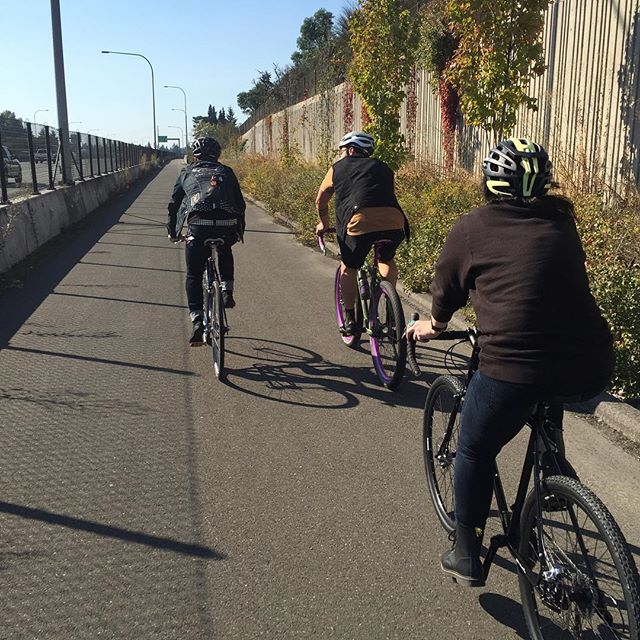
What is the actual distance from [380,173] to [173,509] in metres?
3.24

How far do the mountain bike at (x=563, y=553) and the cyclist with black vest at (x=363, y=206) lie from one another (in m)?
2.92

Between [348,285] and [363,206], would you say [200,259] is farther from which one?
[363,206]

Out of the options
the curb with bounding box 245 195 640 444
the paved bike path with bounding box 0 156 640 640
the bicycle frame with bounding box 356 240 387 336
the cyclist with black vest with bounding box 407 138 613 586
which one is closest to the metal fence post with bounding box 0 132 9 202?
the paved bike path with bounding box 0 156 640 640

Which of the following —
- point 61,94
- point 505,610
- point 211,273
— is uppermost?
point 61,94

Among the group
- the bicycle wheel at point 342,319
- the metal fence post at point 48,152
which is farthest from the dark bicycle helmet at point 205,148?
the metal fence post at point 48,152

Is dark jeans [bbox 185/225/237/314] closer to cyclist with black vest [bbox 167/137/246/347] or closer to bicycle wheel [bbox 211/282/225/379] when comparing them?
cyclist with black vest [bbox 167/137/246/347]

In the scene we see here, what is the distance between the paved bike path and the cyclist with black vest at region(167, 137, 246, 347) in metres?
0.66

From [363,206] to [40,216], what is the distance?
9.73 metres

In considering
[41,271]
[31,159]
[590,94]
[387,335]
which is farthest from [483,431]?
[31,159]

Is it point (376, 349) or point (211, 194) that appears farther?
point (211, 194)

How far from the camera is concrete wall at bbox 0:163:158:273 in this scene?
35.1 ft

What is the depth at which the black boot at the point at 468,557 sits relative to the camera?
2727mm

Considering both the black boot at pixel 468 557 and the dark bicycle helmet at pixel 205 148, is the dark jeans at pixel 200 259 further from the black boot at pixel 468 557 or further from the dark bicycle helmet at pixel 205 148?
the black boot at pixel 468 557

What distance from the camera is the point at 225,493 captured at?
150 inches
